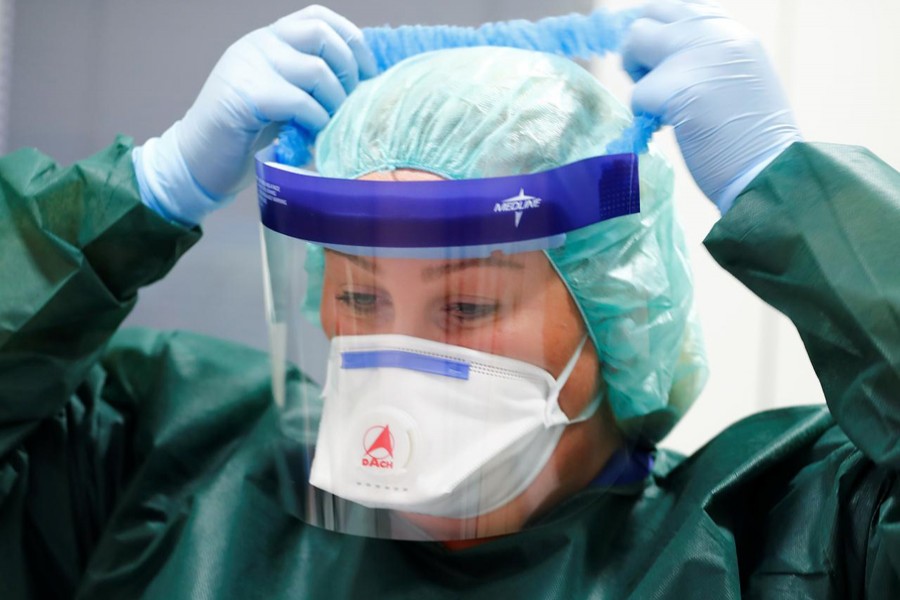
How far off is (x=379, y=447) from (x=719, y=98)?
51 centimetres

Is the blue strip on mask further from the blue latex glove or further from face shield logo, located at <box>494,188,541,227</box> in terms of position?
the blue latex glove

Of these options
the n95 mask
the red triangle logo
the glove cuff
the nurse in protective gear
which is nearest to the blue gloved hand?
the nurse in protective gear

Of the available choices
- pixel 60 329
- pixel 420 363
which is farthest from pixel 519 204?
pixel 60 329

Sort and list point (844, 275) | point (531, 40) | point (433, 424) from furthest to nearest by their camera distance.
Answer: point (531, 40), point (433, 424), point (844, 275)

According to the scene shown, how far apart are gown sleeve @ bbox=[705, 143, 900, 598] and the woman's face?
0.20 metres

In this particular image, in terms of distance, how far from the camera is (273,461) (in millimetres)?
1312

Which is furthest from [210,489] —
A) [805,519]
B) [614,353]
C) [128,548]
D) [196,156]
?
[805,519]

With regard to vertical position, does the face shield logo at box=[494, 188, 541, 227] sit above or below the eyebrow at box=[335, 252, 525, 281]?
above

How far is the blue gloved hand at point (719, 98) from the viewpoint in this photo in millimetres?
1071

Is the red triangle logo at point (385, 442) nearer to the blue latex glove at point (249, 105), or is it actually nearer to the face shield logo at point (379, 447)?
the face shield logo at point (379, 447)

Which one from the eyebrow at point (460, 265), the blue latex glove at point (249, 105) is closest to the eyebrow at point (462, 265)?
the eyebrow at point (460, 265)

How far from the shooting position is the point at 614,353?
1.16 m

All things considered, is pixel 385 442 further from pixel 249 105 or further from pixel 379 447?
pixel 249 105

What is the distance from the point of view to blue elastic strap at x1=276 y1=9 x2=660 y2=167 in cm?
111
